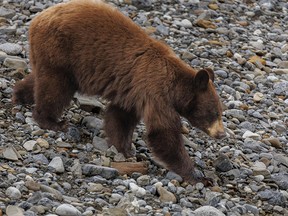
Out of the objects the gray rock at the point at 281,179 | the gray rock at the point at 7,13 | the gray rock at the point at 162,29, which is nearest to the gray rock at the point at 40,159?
the gray rock at the point at 281,179

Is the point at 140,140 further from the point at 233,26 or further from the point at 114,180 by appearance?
the point at 233,26

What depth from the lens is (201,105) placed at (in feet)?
25.7

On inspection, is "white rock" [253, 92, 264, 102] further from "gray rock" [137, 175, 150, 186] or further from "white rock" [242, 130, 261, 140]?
"gray rock" [137, 175, 150, 186]

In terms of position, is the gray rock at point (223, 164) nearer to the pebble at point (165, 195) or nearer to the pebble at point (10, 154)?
the pebble at point (165, 195)

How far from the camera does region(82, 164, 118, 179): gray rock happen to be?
7.20m

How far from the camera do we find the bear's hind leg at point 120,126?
8023 millimetres

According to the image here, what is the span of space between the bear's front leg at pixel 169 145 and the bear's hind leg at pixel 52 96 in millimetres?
1044

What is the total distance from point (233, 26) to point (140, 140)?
4.82m

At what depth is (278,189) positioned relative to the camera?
7926 mm

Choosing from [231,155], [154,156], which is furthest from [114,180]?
[231,155]

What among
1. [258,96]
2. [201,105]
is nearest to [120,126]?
[201,105]

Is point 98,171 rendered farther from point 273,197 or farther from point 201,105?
point 273,197

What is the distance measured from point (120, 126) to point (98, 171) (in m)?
0.97

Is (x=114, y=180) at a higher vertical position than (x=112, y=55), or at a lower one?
lower
